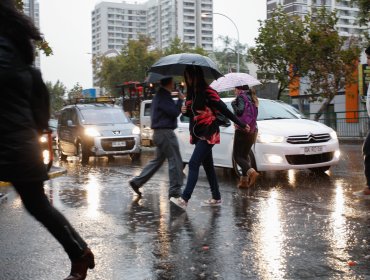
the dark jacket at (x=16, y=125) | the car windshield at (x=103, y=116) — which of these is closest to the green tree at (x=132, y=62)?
the car windshield at (x=103, y=116)

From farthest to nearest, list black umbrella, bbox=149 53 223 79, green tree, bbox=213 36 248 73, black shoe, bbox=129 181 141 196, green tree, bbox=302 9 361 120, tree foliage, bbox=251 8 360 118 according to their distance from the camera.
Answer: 1. green tree, bbox=213 36 248 73
2. tree foliage, bbox=251 8 360 118
3. green tree, bbox=302 9 361 120
4. black shoe, bbox=129 181 141 196
5. black umbrella, bbox=149 53 223 79

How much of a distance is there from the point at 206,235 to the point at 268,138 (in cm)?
465

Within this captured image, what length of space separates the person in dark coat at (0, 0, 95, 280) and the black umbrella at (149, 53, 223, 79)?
3.88 m

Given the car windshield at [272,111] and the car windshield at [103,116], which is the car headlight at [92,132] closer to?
the car windshield at [103,116]

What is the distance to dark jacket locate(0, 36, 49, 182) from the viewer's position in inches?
145

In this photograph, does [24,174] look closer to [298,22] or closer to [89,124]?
[89,124]

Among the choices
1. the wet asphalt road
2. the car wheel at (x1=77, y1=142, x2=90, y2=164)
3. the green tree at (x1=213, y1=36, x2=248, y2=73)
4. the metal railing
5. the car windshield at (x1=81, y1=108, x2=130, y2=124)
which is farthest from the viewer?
the green tree at (x1=213, y1=36, x2=248, y2=73)

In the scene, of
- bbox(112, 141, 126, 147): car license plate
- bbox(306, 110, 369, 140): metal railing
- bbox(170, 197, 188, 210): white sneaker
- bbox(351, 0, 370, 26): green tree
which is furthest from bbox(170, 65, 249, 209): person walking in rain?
bbox(306, 110, 369, 140): metal railing

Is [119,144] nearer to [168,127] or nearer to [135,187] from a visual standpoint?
[135,187]

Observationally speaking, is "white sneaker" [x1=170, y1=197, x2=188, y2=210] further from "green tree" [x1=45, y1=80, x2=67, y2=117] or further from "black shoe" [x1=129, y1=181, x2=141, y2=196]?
"green tree" [x1=45, y1=80, x2=67, y2=117]

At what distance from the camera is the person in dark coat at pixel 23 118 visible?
3686 millimetres

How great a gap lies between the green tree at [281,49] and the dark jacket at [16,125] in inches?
1013

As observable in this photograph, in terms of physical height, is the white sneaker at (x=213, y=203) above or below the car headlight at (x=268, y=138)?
below

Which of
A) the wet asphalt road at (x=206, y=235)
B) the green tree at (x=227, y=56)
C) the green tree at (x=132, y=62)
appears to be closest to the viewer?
the wet asphalt road at (x=206, y=235)
